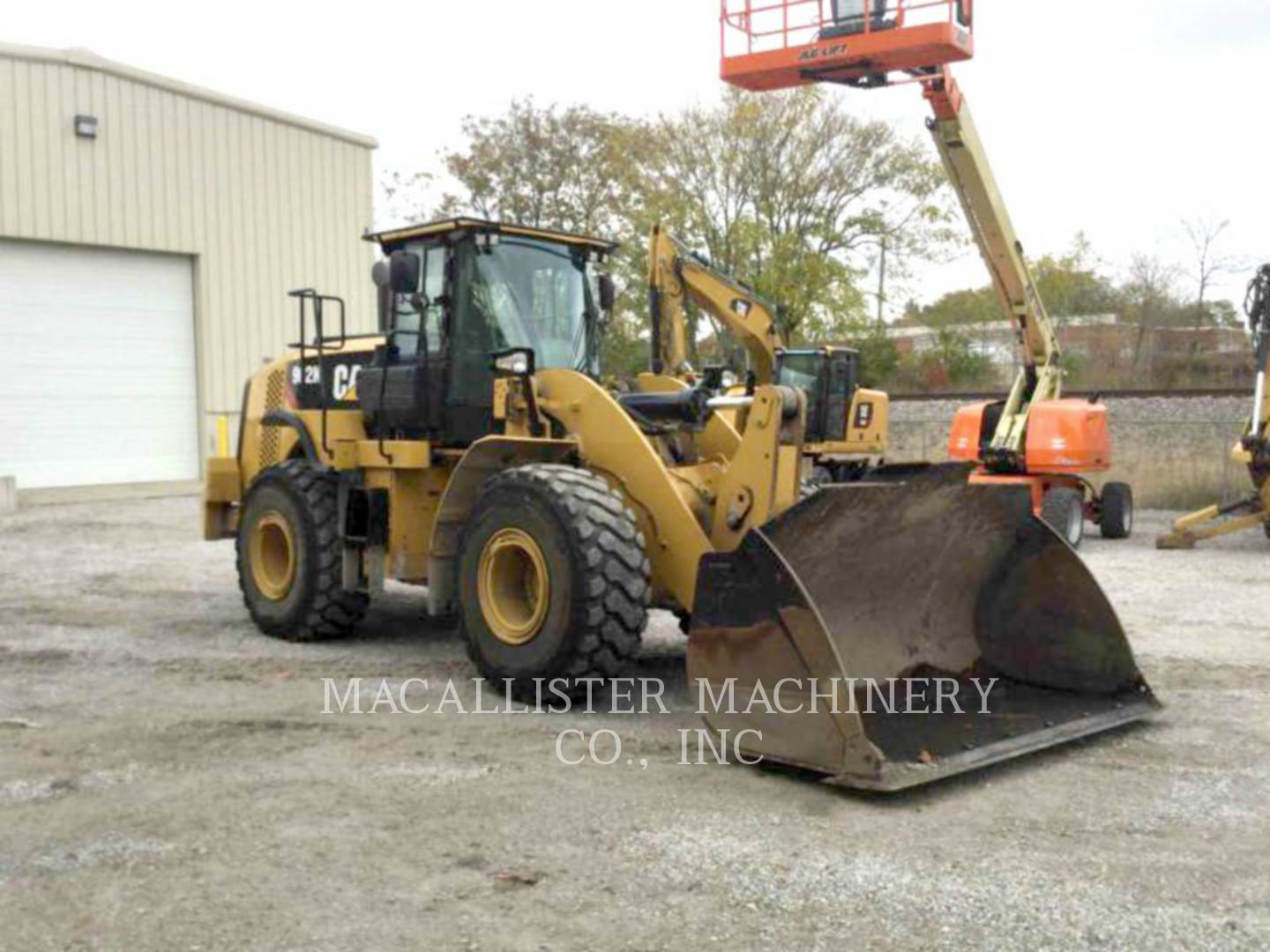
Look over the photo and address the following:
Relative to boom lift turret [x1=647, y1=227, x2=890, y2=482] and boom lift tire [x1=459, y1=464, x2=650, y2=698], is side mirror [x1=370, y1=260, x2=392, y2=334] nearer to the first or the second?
boom lift tire [x1=459, y1=464, x2=650, y2=698]

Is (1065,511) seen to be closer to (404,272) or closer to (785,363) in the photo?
(785,363)

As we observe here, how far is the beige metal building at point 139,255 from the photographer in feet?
63.3

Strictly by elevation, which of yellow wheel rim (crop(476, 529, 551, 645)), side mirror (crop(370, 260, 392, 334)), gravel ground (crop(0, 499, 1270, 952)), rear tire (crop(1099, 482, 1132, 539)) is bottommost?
gravel ground (crop(0, 499, 1270, 952))

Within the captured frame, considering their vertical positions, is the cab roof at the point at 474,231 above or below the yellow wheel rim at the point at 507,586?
above

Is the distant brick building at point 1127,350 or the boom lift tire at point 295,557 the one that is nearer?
the boom lift tire at point 295,557

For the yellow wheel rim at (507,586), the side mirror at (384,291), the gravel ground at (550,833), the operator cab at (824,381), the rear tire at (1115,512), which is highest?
the side mirror at (384,291)

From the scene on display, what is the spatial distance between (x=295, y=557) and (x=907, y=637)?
3.90 metres

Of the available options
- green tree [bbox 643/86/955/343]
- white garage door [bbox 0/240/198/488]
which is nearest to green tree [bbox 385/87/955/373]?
green tree [bbox 643/86/955/343]

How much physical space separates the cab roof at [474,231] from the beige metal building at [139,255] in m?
13.1

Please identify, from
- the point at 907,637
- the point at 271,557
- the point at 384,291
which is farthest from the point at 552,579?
A: the point at 271,557

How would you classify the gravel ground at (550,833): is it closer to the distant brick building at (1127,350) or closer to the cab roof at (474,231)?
the cab roof at (474,231)

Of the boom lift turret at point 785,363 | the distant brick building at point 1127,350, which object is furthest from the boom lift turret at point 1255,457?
the distant brick building at point 1127,350

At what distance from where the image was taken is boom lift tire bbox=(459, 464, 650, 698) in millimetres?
6039

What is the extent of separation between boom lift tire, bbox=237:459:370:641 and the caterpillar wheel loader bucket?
131 inches
